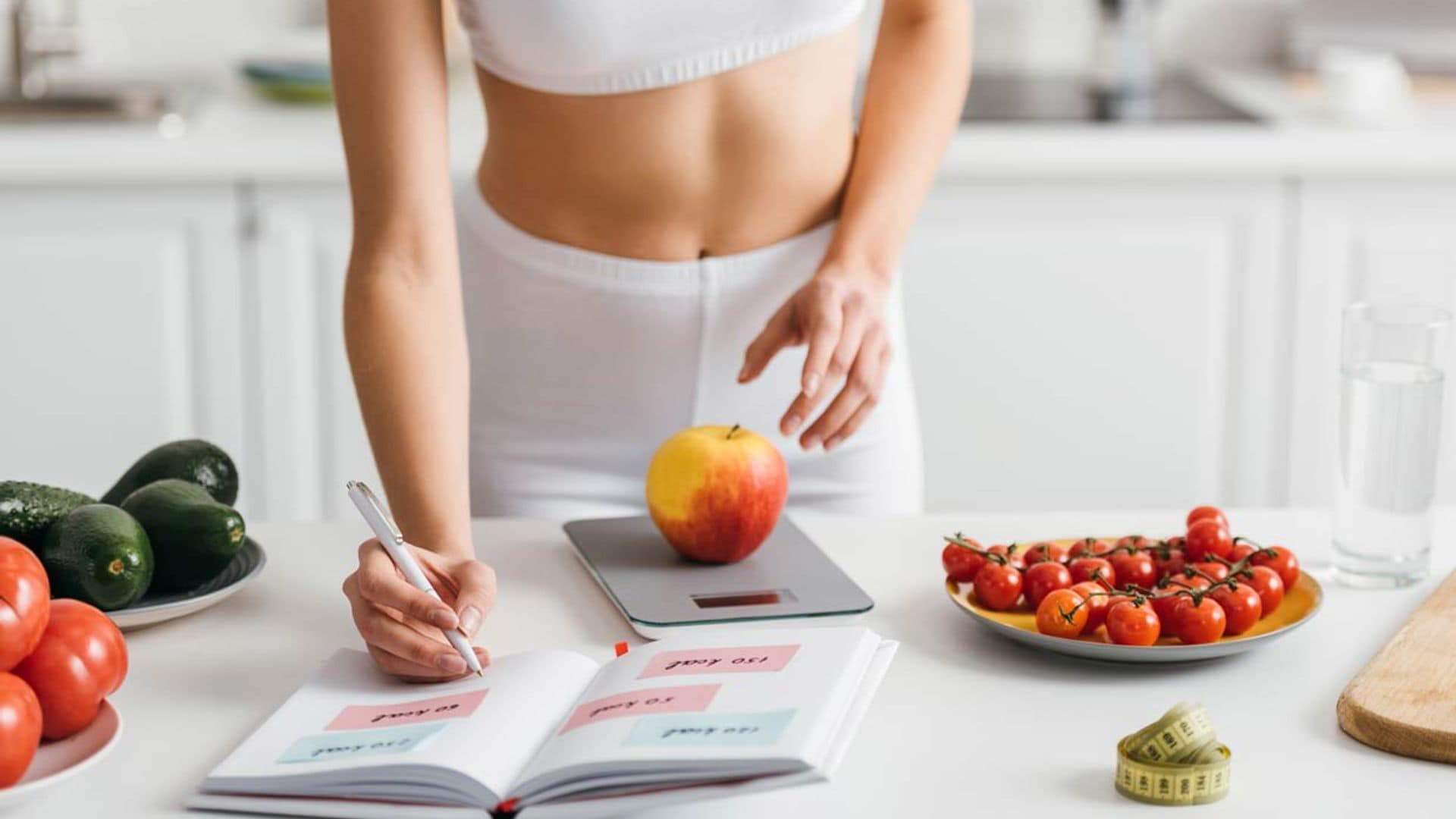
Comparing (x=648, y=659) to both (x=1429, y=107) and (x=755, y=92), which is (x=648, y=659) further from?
(x=1429, y=107)

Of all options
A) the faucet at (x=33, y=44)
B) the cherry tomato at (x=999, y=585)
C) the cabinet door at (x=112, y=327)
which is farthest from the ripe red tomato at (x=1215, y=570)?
the faucet at (x=33, y=44)

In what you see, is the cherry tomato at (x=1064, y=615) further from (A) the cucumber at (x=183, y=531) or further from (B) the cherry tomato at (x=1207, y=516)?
(A) the cucumber at (x=183, y=531)

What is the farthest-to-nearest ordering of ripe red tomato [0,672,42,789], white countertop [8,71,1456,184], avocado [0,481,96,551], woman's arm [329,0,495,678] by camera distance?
white countertop [8,71,1456,184]
woman's arm [329,0,495,678]
avocado [0,481,96,551]
ripe red tomato [0,672,42,789]

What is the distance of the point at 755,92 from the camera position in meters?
1.38

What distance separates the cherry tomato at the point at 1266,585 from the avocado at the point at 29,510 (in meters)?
0.67

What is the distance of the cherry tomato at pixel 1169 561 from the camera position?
1.04m

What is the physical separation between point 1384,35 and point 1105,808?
7.68 feet

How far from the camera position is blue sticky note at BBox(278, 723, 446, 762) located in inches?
32.1

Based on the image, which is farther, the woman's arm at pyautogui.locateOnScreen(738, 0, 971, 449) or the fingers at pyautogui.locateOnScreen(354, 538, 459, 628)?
the woman's arm at pyautogui.locateOnScreen(738, 0, 971, 449)

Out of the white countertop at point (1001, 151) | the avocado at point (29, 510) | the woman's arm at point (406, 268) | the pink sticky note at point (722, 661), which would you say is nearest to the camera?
the pink sticky note at point (722, 661)

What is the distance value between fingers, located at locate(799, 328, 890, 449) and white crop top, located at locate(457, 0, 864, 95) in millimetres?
276

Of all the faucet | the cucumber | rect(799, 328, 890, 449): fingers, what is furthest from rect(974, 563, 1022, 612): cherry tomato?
the faucet

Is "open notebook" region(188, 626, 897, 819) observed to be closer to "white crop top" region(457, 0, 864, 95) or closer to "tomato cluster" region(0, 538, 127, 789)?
"tomato cluster" region(0, 538, 127, 789)

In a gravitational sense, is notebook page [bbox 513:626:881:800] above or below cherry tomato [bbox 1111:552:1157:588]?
above
